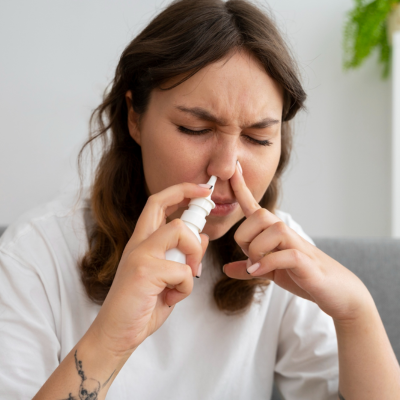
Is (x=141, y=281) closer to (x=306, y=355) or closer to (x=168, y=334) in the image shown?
(x=168, y=334)

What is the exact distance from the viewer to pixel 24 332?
2.74ft

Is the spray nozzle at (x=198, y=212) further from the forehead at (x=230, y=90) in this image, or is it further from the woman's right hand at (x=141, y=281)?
the forehead at (x=230, y=90)

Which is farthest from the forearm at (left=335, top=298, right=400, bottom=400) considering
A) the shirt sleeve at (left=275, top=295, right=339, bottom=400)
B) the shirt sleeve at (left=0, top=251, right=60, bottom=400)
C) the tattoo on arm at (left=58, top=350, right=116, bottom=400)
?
the shirt sleeve at (left=0, top=251, right=60, bottom=400)

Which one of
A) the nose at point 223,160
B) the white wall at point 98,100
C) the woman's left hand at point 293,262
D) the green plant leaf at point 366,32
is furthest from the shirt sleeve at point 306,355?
the green plant leaf at point 366,32

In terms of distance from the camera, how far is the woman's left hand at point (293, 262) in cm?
73

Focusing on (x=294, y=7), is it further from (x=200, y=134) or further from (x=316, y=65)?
(x=200, y=134)

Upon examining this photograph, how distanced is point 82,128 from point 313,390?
4.55 feet

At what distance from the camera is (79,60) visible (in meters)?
1.79

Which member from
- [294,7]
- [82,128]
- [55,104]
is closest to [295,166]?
[294,7]

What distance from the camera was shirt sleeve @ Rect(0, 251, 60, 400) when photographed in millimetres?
785

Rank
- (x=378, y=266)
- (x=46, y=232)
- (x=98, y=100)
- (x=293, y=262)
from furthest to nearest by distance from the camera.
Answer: (x=98, y=100) < (x=378, y=266) < (x=46, y=232) < (x=293, y=262)

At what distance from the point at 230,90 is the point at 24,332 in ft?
2.11

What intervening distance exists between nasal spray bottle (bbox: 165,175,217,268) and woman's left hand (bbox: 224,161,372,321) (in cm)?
9

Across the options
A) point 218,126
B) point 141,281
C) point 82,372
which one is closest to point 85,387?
point 82,372
